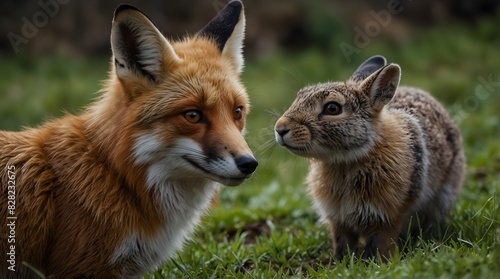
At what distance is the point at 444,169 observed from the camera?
618 cm

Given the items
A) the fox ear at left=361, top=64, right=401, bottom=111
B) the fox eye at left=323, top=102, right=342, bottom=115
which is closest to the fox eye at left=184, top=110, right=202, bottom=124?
the fox eye at left=323, top=102, right=342, bottom=115

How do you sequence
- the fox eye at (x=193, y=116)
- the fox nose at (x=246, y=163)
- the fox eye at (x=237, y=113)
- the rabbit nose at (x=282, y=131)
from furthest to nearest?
the rabbit nose at (x=282, y=131) → the fox eye at (x=237, y=113) → the fox eye at (x=193, y=116) → the fox nose at (x=246, y=163)

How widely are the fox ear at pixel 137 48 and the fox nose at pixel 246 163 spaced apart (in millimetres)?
987

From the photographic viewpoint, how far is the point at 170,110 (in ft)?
15.0

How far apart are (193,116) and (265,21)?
12.0 m

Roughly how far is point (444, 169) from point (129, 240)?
328 centimetres

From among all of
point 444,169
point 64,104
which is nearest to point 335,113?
point 444,169

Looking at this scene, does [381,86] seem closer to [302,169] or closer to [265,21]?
[302,169]

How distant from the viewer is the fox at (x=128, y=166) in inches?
179

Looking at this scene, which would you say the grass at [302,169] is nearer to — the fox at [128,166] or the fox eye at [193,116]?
the fox at [128,166]

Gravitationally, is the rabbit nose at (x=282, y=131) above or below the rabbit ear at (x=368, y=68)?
below

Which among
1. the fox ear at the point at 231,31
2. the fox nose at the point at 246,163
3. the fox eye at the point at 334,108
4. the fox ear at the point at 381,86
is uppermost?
the fox ear at the point at 231,31

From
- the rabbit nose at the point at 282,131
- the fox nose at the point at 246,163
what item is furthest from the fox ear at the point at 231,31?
the fox nose at the point at 246,163

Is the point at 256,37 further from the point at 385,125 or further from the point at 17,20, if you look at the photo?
the point at 385,125
